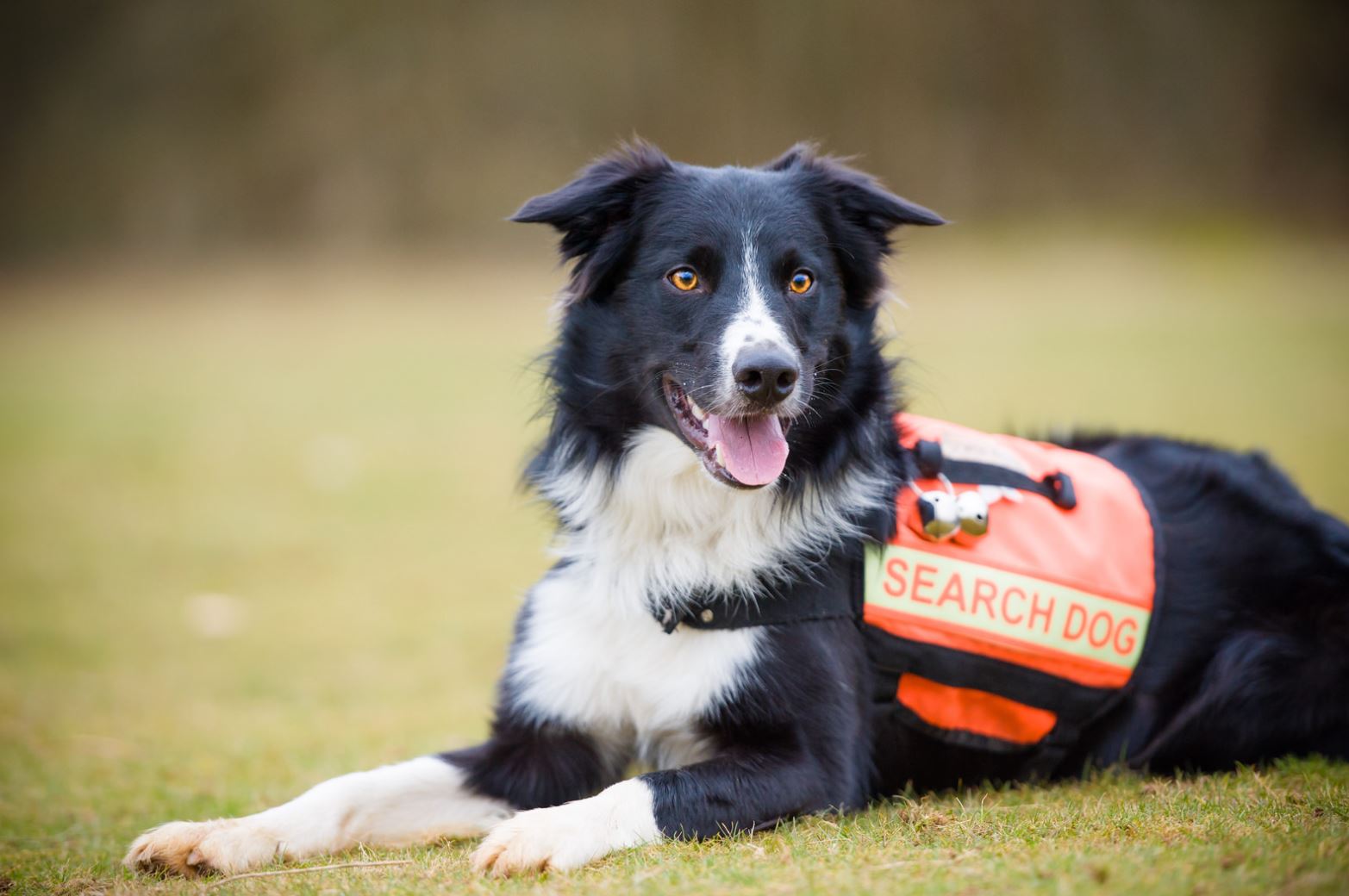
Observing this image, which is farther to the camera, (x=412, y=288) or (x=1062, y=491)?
(x=412, y=288)

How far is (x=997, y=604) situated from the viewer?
3.99m

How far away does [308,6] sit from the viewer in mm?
43250

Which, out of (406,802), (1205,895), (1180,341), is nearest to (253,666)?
(406,802)

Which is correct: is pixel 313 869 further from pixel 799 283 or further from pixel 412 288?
pixel 412 288

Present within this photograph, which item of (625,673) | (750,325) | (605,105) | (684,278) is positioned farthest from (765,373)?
(605,105)

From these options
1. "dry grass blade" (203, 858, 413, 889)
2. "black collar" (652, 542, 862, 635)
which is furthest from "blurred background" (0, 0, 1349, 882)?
"black collar" (652, 542, 862, 635)

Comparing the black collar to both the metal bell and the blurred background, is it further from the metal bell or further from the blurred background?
the blurred background

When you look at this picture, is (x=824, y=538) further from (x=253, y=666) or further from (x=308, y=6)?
(x=308, y=6)

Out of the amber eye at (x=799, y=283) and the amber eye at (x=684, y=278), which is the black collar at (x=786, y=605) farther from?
the amber eye at (x=684, y=278)

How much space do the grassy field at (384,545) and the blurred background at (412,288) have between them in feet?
0.20

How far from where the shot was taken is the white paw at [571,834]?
3.28 m

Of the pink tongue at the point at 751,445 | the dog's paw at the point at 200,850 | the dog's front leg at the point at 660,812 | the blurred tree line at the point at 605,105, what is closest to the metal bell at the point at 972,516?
the pink tongue at the point at 751,445

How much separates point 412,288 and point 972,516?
91.2ft

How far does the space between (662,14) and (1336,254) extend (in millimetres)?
22820
